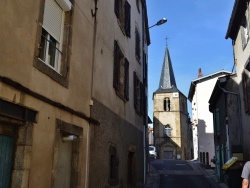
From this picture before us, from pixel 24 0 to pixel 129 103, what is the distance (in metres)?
7.86

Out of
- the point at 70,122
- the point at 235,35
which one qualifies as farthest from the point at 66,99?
the point at 235,35

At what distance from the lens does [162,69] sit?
2371 inches

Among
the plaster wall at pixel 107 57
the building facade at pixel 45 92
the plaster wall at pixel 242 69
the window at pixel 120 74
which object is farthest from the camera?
the plaster wall at pixel 242 69

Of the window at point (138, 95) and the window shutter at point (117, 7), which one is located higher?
the window shutter at point (117, 7)

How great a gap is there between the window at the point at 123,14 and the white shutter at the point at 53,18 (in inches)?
181

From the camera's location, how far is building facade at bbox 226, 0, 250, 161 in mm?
11647

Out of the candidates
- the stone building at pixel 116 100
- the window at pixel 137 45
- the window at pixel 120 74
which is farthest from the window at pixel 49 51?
the window at pixel 137 45

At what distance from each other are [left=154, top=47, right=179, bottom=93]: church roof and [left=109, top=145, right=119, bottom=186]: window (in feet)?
163

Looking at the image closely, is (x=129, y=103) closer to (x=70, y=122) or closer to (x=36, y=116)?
(x=70, y=122)

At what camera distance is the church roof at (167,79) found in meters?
59.1

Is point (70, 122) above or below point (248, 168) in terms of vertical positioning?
above

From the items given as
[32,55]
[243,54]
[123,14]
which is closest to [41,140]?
[32,55]

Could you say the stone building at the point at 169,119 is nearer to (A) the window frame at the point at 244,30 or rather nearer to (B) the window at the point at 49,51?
(A) the window frame at the point at 244,30

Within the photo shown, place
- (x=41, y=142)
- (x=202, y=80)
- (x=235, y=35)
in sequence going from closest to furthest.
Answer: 1. (x=41, y=142)
2. (x=235, y=35)
3. (x=202, y=80)
